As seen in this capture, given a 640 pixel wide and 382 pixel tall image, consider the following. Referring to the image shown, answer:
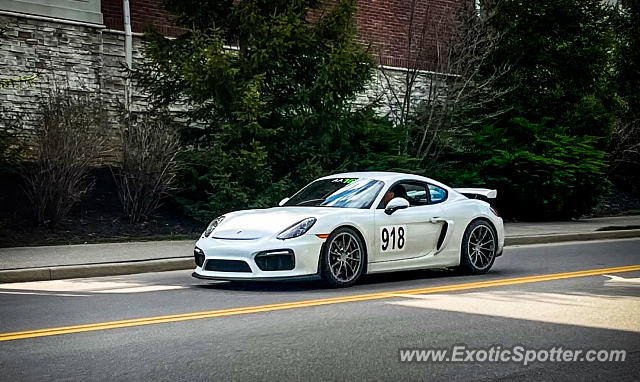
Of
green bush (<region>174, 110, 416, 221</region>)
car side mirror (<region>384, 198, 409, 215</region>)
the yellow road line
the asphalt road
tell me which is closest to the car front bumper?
the asphalt road

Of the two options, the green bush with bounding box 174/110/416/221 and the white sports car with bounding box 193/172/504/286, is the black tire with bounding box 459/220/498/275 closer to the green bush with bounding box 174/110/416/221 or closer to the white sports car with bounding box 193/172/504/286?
the white sports car with bounding box 193/172/504/286

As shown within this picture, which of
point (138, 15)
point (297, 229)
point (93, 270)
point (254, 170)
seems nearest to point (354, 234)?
point (297, 229)

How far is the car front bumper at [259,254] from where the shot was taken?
398 inches

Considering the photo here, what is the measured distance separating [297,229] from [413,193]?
7.44ft

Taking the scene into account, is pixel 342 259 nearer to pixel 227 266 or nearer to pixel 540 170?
pixel 227 266

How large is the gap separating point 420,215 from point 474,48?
45.5ft

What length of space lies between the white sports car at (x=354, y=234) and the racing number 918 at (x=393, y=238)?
0.04ft

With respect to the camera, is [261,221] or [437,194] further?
[437,194]

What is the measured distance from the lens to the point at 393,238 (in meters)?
11.2

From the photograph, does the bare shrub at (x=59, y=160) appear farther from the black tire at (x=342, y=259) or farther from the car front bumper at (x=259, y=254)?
the black tire at (x=342, y=259)

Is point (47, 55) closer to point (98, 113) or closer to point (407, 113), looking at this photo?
point (98, 113)

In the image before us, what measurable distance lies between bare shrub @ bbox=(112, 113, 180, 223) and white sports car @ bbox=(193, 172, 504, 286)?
6.32 metres

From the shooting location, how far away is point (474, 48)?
24.4 meters

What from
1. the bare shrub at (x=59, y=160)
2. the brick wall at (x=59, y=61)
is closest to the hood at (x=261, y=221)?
the bare shrub at (x=59, y=160)
